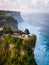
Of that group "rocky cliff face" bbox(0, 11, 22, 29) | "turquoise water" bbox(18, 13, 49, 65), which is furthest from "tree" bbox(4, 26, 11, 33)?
"turquoise water" bbox(18, 13, 49, 65)

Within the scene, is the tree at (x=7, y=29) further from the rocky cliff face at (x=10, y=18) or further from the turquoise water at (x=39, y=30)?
the turquoise water at (x=39, y=30)

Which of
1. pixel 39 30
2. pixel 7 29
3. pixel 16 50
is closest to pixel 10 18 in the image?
pixel 7 29

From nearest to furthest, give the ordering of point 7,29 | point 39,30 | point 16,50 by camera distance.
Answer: point 16,50 < point 7,29 < point 39,30

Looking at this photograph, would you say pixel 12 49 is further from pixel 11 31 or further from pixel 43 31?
pixel 43 31

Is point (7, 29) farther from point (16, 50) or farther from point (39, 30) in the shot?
point (39, 30)

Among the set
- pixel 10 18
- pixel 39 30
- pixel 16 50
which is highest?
pixel 10 18

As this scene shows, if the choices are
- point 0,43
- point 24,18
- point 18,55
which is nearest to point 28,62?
point 18,55
